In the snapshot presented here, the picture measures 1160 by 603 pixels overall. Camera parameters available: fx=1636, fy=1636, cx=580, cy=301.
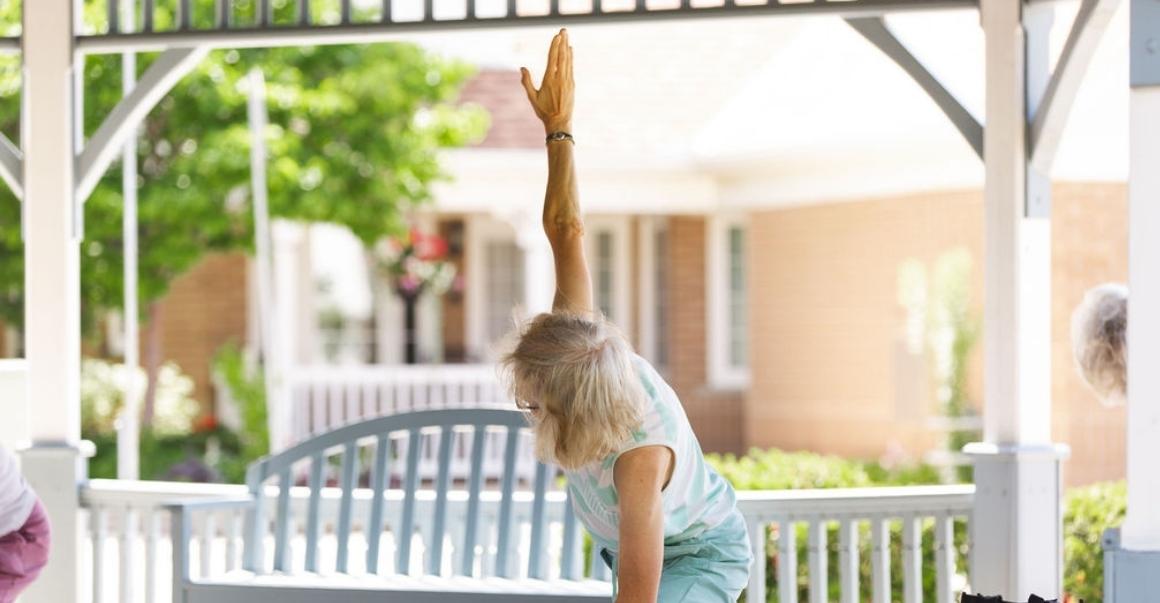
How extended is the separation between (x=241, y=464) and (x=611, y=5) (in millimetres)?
5453

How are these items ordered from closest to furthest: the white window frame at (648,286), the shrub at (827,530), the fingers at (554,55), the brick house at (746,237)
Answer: the fingers at (554,55)
the shrub at (827,530)
the brick house at (746,237)
the white window frame at (648,286)

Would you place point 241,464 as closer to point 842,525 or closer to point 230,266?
point 230,266

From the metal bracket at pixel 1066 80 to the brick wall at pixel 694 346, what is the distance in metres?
10.8

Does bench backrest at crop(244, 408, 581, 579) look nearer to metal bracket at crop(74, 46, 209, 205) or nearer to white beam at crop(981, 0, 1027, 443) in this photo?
metal bracket at crop(74, 46, 209, 205)

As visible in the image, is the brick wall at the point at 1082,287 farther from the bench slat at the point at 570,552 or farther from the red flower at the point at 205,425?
the red flower at the point at 205,425

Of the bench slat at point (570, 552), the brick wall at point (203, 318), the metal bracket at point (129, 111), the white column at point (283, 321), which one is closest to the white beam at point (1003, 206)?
the bench slat at point (570, 552)

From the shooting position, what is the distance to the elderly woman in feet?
11.0

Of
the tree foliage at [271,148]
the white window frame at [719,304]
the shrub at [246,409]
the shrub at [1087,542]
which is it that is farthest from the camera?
the white window frame at [719,304]

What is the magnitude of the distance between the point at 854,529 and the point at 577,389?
8.14 feet

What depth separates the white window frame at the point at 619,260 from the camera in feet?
54.5

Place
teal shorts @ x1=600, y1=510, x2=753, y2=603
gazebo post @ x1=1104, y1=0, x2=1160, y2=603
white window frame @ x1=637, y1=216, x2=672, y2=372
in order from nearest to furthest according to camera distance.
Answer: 1. teal shorts @ x1=600, y1=510, x2=753, y2=603
2. gazebo post @ x1=1104, y1=0, x2=1160, y2=603
3. white window frame @ x1=637, y1=216, x2=672, y2=372

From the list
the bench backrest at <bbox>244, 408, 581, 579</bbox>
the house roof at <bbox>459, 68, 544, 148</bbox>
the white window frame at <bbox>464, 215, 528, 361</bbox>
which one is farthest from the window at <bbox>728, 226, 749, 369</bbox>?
the bench backrest at <bbox>244, 408, 581, 579</bbox>

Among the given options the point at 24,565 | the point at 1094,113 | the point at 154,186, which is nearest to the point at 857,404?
the point at 1094,113

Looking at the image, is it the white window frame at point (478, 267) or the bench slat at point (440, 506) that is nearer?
the bench slat at point (440, 506)
